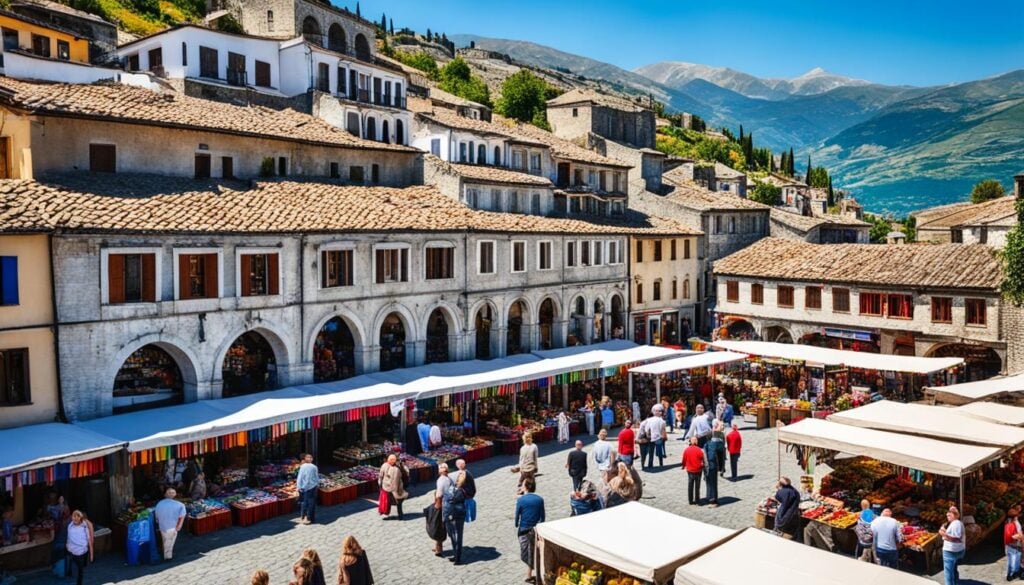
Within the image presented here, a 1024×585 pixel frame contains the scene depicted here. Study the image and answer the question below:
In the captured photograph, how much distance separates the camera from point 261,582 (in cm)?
1068

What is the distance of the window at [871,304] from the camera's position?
129ft

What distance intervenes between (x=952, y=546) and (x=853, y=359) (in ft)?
55.9

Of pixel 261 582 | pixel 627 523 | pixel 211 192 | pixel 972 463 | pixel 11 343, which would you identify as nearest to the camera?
pixel 261 582

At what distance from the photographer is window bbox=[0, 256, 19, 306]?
19.1m

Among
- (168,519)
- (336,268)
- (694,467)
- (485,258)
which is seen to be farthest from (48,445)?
(485,258)

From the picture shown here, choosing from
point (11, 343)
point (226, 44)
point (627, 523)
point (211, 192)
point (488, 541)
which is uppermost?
point (226, 44)

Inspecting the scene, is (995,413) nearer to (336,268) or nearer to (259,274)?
(336,268)

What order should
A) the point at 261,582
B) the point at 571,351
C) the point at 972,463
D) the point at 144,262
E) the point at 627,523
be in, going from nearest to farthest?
the point at 261,582 < the point at 627,523 < the point at 972,463 < the point at 144,262 < the point at 571,351

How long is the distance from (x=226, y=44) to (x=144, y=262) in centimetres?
1825

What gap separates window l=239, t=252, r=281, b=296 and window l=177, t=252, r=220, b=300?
2.70 ft

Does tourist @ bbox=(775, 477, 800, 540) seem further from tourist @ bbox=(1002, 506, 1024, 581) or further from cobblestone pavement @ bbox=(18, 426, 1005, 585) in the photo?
tourist @ bbox=(1002, 506, 1024, 581)

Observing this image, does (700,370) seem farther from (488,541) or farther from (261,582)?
(261,582)

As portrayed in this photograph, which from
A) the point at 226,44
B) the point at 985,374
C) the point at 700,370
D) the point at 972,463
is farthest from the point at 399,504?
the point at 985,374

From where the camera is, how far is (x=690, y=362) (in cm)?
3120
